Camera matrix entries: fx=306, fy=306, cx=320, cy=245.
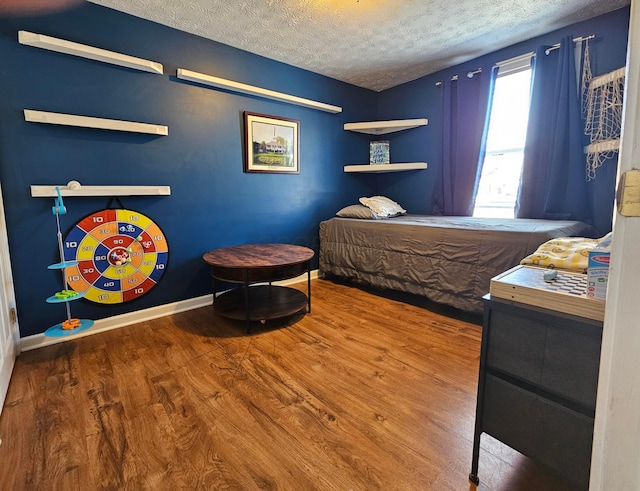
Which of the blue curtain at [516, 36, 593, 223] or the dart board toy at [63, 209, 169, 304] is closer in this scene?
the dart board toy at [63, 209, 169, 304]

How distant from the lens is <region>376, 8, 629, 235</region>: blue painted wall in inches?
93.1

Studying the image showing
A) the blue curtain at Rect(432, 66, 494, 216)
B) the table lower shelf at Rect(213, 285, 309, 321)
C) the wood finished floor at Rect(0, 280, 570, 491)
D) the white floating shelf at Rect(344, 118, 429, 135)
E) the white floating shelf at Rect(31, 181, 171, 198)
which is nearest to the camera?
the wood finished floor at Rect(0, 280, 570, 491)

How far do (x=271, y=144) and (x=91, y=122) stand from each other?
1.49m

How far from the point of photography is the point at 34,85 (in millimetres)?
1975

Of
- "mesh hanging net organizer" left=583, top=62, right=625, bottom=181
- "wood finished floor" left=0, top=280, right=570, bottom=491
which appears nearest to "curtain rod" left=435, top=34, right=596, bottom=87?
"mesh hanging net organizer" left=583, top=62, right=625, bottom=181

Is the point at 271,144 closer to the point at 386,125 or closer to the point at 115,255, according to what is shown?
the point at 386,125

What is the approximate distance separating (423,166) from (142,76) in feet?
9.49

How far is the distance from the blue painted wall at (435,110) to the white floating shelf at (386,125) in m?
0.09

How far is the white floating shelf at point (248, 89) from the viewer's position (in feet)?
8.19

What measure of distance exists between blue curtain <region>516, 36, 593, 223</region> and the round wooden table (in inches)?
84.1

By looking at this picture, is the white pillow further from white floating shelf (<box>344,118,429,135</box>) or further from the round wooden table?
the round wooden table

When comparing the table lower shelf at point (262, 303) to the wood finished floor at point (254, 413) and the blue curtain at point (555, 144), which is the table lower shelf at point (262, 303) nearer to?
the wood finished floor at point (254, 413)

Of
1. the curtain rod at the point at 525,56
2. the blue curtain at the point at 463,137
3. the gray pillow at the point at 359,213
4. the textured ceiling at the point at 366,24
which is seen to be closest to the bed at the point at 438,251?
the gray pillow at the point at 359,213

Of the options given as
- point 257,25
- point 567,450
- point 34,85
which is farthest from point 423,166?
point 34,85
